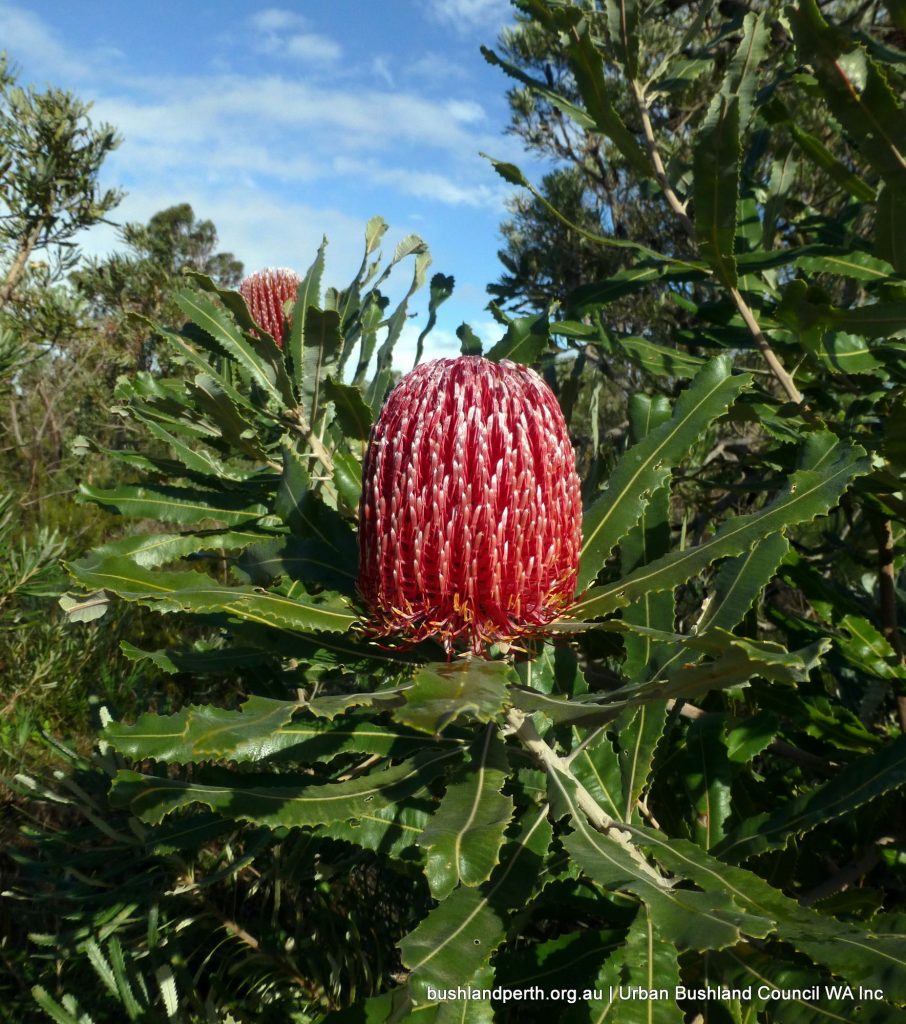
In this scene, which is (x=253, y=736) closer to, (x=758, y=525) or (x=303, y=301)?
(x=758, y=525)

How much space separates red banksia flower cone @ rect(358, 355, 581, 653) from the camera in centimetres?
141

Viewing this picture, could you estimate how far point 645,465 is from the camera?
159 cm

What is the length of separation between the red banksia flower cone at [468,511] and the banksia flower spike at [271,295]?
178 centimetres

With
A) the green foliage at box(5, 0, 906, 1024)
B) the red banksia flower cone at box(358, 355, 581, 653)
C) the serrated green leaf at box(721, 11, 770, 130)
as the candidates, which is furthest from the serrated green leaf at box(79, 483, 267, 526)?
the serrated green leaf at box(721, 11, 770, 130)

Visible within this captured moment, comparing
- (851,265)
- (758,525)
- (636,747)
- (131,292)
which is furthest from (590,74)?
(131,292)

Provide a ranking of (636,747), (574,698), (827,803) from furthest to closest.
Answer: (636,747) → (827,803) → (574,698)

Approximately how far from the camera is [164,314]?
11.4 m

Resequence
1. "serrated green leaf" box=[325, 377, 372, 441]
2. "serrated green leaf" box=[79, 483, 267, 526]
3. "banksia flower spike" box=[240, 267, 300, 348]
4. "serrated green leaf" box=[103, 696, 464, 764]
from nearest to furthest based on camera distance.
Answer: "serrated green leaf" box=[103, 696, 464, 764] → "serrated green leaf" box=[325, 377, 372, 441] → "serrated green leaf" box=[79, 483, 267, 526] → "banksia flower spike" box=[240, 267, 300, 348]

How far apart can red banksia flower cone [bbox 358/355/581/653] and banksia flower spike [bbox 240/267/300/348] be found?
5.83ft

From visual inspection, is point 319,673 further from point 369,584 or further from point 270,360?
point 270,360

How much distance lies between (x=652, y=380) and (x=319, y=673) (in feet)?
12.6

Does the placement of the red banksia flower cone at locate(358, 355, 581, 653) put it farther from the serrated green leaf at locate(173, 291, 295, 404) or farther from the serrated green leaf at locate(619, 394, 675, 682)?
the serrated green leaf at locate(173, 291, 295, 404)

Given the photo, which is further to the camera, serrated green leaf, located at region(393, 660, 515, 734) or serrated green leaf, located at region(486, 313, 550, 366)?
serrated green leaf, located at region(486, 313, 550, 366)

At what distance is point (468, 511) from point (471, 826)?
515 mm
